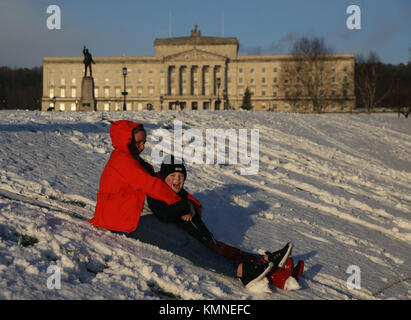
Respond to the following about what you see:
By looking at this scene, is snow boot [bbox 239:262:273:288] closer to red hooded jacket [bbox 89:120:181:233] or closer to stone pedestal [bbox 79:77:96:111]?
red hooded jacket [bbox 89:120:181:233]

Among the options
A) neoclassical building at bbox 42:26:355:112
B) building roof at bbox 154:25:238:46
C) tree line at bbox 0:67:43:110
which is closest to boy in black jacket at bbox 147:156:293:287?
neoclassical building at bbox 42:26:355:112

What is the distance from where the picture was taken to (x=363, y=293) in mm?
4340

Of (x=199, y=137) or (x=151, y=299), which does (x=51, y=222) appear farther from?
(x=199, y=137)

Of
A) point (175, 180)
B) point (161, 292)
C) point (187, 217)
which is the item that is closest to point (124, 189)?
point (175, 180)

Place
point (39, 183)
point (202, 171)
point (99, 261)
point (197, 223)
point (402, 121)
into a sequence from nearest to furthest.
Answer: point (99, 261) < point (197, 223) < point (39, 183) < point (202, 171) < point (402, 121)

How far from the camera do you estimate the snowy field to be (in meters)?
3.63

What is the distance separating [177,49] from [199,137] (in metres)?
75.1

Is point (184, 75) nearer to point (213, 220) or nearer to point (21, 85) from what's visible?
point (21, 85)

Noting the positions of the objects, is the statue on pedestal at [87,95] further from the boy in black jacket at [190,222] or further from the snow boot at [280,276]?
the snow boot at [280,276]

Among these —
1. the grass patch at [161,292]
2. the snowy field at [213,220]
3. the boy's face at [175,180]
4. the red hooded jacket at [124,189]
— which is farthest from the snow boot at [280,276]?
the boy's face at [175,180]

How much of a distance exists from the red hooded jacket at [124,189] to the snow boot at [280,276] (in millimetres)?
1178

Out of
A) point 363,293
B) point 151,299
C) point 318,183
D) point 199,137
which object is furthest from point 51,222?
point 199,137

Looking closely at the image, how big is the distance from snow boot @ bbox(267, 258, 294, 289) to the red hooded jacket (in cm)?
118

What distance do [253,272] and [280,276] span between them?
0.93 feet
